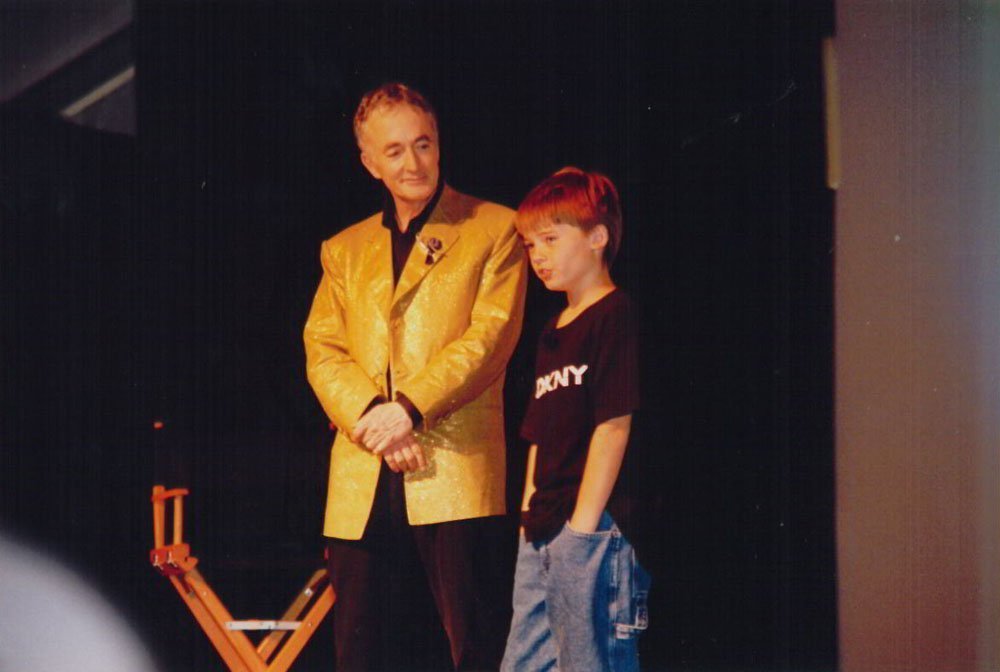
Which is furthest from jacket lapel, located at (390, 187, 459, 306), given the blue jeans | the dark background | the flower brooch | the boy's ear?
the blue jeans

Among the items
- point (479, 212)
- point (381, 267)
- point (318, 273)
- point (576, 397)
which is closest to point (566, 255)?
point (479, 212)

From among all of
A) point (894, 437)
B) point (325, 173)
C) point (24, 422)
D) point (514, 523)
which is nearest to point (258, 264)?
point (325, 173)

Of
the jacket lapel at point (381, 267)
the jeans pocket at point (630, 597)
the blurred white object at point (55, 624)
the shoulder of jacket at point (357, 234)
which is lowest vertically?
the blurred white object at point (55, 624)

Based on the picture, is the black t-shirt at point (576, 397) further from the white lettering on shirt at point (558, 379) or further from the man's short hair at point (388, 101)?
the man's short hair at point (388, 101)

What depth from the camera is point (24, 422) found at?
3336mm

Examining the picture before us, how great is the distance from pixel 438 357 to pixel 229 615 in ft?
3.39

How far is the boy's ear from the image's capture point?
2.93m

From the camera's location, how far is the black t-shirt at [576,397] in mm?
2777

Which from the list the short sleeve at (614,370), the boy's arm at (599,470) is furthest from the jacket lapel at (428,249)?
the boy's arm at (599,470)

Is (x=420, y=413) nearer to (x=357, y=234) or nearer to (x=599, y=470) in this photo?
(x=599, y=470)

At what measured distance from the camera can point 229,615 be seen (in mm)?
3076

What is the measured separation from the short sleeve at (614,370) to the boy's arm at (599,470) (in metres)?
0.03

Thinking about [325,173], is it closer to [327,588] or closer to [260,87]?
[260,87]

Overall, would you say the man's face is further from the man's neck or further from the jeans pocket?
the jeans pocket
